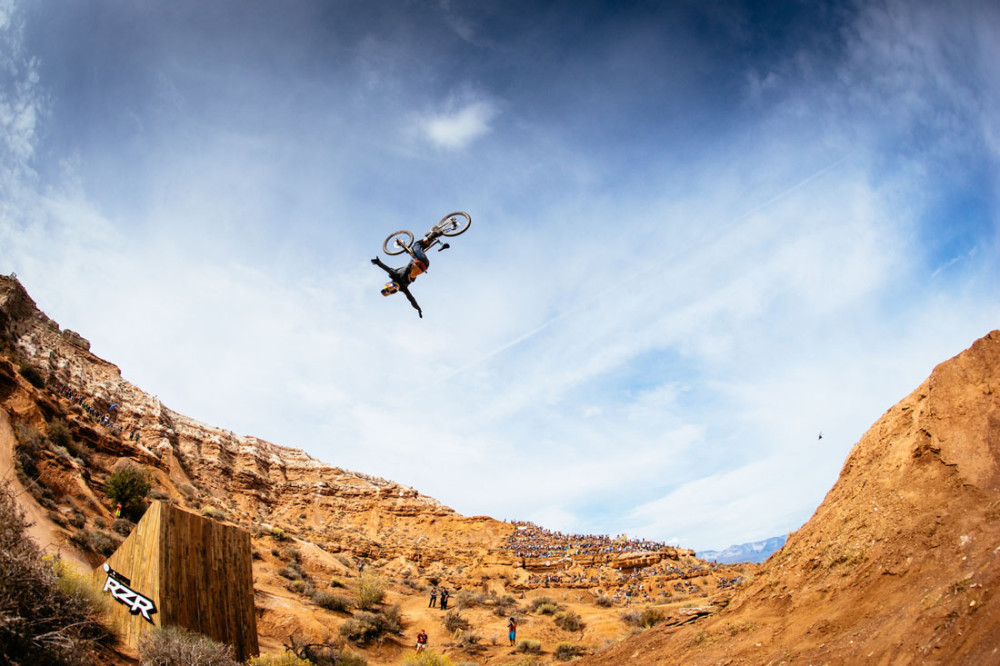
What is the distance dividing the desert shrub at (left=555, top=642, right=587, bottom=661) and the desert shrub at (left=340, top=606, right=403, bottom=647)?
7.47m

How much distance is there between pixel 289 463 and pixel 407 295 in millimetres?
60254

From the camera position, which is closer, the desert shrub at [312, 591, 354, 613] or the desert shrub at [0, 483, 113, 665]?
the desert shrub at [0, 483, 113, 665]

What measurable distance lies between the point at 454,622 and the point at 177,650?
57.2ft

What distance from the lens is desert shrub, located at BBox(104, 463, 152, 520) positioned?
23609 millimetres

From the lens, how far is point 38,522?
1623cm

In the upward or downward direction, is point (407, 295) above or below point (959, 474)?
above

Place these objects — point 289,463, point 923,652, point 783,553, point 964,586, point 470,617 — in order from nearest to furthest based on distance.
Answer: point 923,652 → point 964,586 → point 783,553 → point 470,617 → point 289,463

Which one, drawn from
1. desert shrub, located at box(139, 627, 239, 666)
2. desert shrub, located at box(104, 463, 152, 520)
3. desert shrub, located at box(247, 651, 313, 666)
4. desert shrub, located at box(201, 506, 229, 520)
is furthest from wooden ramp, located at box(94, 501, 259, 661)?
desert shrub, located at box(201, 506, 229, 520)

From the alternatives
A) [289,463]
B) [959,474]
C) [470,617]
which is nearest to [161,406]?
[289,463]

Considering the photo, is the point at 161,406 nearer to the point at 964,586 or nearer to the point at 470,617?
the point at 470,617

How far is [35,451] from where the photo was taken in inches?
805

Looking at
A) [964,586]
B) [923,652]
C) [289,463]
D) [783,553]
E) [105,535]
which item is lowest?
[923,652]

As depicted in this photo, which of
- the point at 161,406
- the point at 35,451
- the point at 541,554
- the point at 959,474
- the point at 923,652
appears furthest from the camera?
the point at 161,406

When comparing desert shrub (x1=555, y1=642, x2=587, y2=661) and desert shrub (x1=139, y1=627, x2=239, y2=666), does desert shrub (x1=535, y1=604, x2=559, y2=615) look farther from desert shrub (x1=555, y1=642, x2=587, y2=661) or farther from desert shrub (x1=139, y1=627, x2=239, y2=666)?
desert shrub (x1=139, y1=627, x2=239, y2=666)
